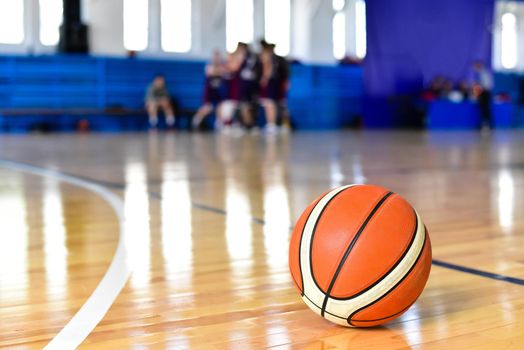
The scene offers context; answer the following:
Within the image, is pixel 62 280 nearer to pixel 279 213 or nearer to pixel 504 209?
pixel 279 213

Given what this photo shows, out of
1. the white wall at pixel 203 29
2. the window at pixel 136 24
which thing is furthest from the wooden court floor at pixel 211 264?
the window at pixel 136 24

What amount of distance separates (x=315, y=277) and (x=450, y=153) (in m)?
6.82

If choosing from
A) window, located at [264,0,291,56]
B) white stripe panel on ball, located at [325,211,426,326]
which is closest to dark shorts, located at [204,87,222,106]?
window, located at [264,0,291,56]

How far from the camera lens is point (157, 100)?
1672 cm

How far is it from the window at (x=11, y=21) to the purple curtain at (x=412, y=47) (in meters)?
8.70

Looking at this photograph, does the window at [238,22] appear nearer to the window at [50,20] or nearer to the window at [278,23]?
the window at [278,23]

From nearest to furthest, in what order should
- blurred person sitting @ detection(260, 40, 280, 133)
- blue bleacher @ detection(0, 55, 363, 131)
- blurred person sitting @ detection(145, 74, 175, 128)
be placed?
1. blurred person sitting @ detection(260, 40, 280, 133)
2. blue bleacher @ detection(0, 55, 363, 131)
3. blurred person sitting @ detection(145, 74, 175, 128)

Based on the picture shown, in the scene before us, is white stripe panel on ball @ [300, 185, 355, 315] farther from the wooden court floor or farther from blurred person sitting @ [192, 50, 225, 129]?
blurred person sitting @ [192, 50, 225, 129]

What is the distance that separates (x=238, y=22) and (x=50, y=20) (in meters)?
4.82

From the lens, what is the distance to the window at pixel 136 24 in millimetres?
17594

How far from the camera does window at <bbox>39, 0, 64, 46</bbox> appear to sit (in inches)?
661

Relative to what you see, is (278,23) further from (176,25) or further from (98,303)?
(98,303)

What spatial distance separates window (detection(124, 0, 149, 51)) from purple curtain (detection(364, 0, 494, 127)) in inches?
230

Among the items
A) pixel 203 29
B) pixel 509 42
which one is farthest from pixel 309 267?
pixel 509 42
